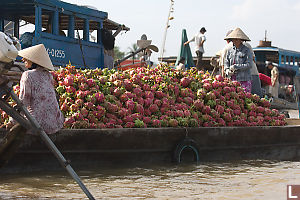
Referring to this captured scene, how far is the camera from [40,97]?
17.4 feet

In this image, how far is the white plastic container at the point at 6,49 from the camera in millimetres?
4113

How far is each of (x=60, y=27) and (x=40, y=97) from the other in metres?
7.17

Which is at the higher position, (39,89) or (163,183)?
(39,89)

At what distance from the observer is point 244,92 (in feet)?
28.5

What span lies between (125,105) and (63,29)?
5.93 metres

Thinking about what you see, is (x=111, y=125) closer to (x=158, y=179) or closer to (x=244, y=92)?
(x=158, y=179)

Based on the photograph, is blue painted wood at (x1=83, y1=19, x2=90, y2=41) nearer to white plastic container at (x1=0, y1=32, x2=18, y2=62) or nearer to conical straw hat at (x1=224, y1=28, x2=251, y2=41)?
conical straw hat at (x1=224, y1=28, x2=251, y2=41)

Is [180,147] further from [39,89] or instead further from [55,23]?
[55,23]

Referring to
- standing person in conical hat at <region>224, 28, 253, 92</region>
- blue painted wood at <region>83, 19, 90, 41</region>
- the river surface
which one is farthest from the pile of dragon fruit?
blue painted wood at <region>83, 19, 90, 41</region>

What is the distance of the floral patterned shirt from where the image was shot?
5.22m

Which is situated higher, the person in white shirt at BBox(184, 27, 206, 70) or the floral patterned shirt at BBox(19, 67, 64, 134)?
the person in white shirt at BBox(184, 27, 206, 70)

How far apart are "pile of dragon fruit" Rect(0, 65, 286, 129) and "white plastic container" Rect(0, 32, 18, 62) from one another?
222 centimetres

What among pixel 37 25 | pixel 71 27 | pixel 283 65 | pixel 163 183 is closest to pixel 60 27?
pixel 71 27

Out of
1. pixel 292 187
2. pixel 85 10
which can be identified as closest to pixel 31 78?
pixel 292 187
